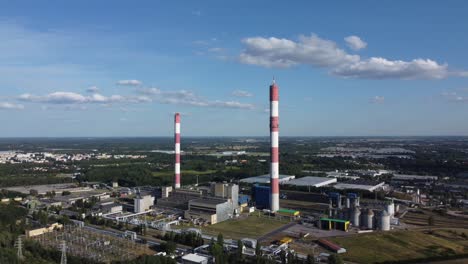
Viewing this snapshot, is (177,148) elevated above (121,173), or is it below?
above

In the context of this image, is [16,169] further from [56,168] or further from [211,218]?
[211,218]

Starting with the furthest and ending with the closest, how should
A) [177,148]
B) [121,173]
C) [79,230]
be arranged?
[121,173]
[177,148]
[79,230]

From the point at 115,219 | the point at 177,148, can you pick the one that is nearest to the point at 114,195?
the point at 177,148

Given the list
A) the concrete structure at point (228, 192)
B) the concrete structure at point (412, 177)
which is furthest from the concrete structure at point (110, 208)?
the concrete structure at point (412, 177)

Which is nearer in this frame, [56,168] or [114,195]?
[114,195]

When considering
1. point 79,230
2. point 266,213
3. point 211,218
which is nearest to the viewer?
point 79,230

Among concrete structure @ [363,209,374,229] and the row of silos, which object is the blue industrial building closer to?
the row of silos

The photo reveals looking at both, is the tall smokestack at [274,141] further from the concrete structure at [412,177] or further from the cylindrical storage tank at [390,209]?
the concrete structure at [412,177]
